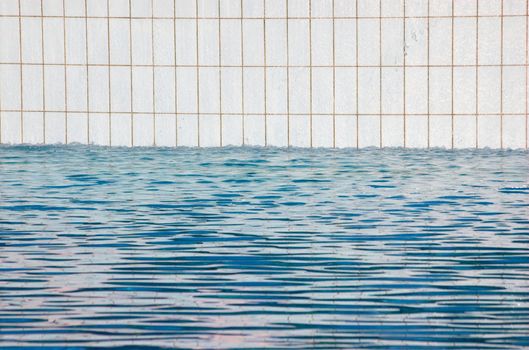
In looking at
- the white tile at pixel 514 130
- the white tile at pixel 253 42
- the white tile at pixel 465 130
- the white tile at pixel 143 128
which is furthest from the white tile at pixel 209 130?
the white tile at pixel 514 130

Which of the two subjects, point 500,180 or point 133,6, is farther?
point 133,6

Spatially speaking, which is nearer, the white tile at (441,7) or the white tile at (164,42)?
the white tile at (441,7)

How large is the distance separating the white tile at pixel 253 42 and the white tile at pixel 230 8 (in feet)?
0.36

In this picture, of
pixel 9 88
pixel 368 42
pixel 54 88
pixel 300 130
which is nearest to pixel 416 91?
pixel 368 42

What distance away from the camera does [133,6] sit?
35.0 feet

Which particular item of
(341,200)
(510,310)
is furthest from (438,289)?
(341,200)

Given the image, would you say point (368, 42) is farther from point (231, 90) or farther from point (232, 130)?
point (232, 130)

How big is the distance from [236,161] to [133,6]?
1905 millimetres

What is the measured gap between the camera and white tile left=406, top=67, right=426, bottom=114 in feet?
34.3

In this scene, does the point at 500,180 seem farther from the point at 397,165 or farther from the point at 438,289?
the point at 438,289

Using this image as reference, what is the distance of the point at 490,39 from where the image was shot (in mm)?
10391

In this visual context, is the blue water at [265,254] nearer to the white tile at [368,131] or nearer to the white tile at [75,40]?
the white tile at [368,131]

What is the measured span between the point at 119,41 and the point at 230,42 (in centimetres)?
97

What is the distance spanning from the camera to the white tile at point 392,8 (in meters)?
10.5
